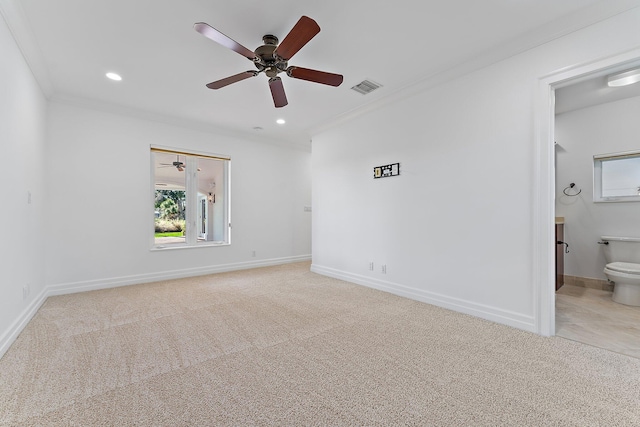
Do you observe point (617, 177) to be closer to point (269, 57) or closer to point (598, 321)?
point (598, 321)

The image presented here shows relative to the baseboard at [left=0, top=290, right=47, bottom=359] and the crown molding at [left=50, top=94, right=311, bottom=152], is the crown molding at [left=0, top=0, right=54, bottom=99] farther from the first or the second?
the baseboard at [left=0, top=290, right=47, bottom=359]

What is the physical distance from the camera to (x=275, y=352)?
2.21 meters

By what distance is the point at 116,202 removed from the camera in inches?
168

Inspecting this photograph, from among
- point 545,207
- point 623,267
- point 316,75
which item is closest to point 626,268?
point 623,267

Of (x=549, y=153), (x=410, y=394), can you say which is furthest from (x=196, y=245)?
(x=549, y=153)

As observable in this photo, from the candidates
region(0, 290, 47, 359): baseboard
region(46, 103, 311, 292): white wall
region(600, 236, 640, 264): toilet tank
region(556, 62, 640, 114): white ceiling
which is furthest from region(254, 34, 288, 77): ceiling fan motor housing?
region(600, 236, 640, 264): toilet tank

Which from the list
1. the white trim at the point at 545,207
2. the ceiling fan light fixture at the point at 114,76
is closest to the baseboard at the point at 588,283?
the white trim at the point at 545,207

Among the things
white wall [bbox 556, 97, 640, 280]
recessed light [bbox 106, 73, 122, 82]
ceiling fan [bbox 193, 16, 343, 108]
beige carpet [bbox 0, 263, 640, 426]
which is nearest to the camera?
beige carpet [bbox 0, 263, 640, 426]

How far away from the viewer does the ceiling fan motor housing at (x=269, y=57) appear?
8.12ft

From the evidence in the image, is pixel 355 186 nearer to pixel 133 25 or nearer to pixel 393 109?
pixel 393 109

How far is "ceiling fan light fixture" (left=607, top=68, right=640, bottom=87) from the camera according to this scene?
2.83 meters

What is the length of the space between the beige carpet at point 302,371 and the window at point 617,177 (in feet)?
9.28

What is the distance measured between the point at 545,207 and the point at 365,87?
2397 mm

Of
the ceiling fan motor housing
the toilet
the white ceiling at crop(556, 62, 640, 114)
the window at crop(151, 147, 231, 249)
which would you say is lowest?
the toilet
